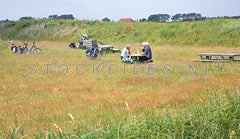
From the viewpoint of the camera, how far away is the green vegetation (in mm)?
23094

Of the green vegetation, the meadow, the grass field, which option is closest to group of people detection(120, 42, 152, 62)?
the grass field

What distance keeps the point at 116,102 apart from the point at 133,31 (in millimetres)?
23049

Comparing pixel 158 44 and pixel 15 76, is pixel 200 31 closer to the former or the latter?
pixel 158 44

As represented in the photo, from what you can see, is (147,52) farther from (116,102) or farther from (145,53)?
(116,102)

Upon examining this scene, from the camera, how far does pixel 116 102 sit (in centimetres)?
614

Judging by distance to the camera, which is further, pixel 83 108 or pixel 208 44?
pixel 208 44

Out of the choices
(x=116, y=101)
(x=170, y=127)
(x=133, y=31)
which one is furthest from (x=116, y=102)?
(x=133, y=31)

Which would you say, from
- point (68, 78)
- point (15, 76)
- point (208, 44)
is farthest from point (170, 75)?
point (208, 44)

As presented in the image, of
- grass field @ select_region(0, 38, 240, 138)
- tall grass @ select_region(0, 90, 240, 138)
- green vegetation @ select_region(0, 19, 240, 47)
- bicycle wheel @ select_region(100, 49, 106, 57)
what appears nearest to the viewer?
tall grass @ select_region(0, 90, 240, 138)

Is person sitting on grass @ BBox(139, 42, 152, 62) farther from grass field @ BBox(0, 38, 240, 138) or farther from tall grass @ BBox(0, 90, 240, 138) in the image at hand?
tall grass @ BBox(0, 90, 240, 138)

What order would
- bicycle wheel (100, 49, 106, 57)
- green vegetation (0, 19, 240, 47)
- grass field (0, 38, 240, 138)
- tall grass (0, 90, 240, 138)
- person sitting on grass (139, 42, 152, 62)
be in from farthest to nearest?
green vegetation (0, 19, 240, 47) < bicycle wheel (100, 49, 106, 57) < person sitting on grass (139, 42, 152, 62) < grass field (0, 38, 240, 138) < tall grass (0, 90, 240, 138)

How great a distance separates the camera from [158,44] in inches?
966

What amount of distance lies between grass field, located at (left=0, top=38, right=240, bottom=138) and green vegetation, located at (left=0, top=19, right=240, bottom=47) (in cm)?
1296

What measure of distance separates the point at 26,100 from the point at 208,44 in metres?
18.3
